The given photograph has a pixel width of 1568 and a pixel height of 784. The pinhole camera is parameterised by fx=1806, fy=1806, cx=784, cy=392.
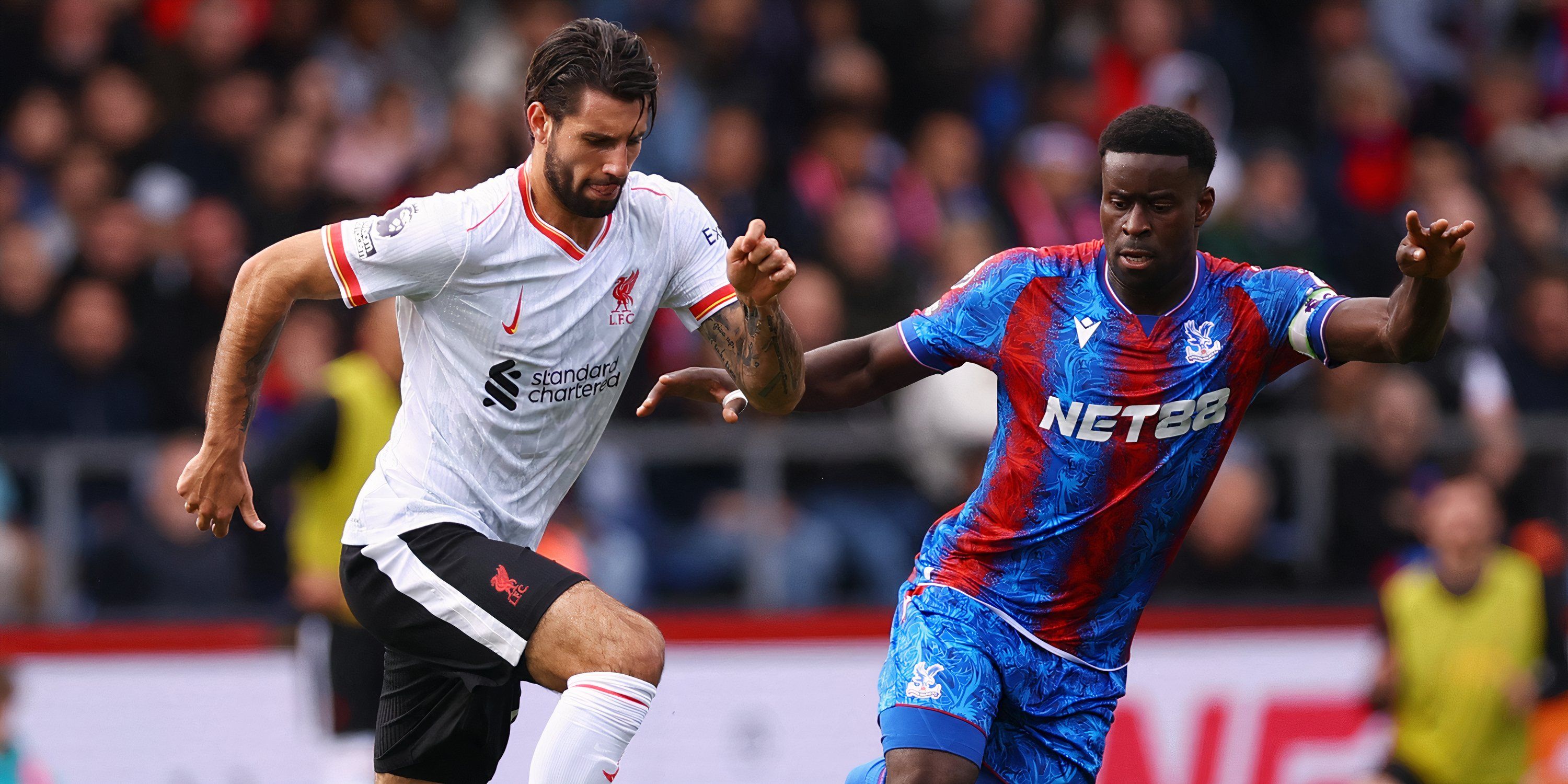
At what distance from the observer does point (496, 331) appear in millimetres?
5113

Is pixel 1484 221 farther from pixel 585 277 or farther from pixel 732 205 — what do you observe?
pixel 585 277

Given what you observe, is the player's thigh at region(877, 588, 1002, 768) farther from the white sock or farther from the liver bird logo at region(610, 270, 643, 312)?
the liver bird logo at region(610, 270, 643, 312)

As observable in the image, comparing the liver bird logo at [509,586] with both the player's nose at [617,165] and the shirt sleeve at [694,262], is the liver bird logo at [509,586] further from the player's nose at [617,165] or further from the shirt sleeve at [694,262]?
the player's nose at [617,165]

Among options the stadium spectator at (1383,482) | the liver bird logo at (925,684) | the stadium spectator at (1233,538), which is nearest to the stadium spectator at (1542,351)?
the stadium spectator at (1383,482)

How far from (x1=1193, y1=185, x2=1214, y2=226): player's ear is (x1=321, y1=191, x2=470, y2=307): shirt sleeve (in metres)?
2.05

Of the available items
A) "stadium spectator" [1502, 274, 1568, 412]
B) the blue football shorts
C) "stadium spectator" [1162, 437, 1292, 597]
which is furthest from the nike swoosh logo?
"stadium spectator" [1502, 274, 1568, 412]

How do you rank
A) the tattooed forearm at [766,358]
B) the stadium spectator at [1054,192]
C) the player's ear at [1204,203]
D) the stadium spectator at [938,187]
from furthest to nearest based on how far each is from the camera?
1. the stadium spectator at [938,187]
2. the stadium spectator at [1054,192]
3. the player's ear at [1204,203]
4. the tattooed forearm at [766,358]

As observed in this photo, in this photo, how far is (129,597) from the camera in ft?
31.5

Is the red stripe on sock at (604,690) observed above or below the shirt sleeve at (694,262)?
below

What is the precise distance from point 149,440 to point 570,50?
5.33 meters

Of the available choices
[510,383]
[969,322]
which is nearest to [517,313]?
[510,383]

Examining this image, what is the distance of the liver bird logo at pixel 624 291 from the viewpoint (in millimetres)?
5234

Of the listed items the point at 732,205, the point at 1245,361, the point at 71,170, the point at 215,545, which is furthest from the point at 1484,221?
the point at 71,170

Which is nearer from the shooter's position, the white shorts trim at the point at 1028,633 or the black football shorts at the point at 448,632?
the black football shorts at the point at 448,632
